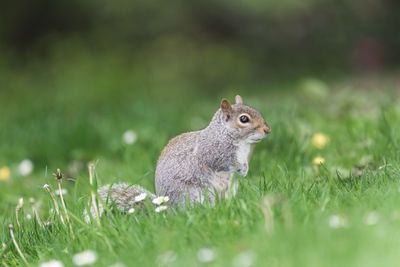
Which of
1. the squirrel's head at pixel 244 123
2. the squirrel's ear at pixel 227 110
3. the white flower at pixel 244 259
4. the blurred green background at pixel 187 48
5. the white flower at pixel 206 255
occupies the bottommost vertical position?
the white flower at pixel 206 255

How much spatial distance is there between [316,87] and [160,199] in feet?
9.95

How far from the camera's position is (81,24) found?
11156 mm

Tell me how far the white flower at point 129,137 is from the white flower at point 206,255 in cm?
302

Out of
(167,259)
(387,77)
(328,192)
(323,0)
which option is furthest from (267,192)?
(323,0)

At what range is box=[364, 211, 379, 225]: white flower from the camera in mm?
2211

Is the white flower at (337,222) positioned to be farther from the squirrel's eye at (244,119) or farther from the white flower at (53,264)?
the white flower at (53,264)

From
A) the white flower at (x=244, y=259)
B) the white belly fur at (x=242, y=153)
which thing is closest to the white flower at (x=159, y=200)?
the white belly fur at (x=242, y=153)

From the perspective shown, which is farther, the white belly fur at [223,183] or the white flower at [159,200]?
the white belly fur at [223,183]

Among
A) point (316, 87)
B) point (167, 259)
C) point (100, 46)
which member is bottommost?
point (167, 259)

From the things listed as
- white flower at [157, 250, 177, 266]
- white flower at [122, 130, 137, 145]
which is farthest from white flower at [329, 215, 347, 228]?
white flower at [122, 130, 137, 145]

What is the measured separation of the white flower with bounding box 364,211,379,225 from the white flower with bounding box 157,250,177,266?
75cm

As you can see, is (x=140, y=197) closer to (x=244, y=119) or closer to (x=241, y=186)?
(x=241, y=186)

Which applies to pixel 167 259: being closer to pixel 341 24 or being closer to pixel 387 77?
pixel 387 77

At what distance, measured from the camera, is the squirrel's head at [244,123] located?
10.1 ft
